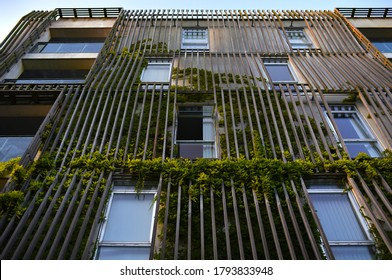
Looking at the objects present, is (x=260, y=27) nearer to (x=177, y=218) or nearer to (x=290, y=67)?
(x=290, y=67)

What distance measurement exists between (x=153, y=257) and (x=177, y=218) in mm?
906

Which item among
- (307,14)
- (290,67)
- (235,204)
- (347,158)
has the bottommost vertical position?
(235,204)

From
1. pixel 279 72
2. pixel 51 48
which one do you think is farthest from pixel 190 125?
pixel 51 48

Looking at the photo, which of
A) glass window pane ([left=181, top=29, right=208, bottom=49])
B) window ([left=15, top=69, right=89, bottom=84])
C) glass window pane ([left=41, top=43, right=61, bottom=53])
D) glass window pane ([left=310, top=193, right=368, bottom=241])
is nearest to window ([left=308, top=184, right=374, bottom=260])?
glass window pane ([left=310, top=193, right=368, bottom=241])

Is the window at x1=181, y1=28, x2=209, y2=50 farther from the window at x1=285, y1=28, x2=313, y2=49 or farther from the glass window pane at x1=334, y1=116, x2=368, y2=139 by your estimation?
the glass window pane at x1=334, y1=116, x2=368, y2=139

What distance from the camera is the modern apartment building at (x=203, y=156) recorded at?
18.7 ft

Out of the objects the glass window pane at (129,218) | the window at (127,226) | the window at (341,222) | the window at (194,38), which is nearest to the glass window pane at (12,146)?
the window at (127,226)

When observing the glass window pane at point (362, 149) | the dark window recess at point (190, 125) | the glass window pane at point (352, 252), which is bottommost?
the glass window pane at point (352, 252)

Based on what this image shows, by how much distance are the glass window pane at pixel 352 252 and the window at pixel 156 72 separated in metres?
8.17

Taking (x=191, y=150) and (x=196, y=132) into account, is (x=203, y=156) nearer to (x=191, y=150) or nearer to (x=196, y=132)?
(x=191, y=150)

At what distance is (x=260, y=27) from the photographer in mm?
14773

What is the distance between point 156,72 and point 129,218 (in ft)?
23.6

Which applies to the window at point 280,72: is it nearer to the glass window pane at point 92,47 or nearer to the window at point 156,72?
the window at point 156,72

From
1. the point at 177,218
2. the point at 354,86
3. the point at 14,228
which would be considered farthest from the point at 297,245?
the point at 354,86
